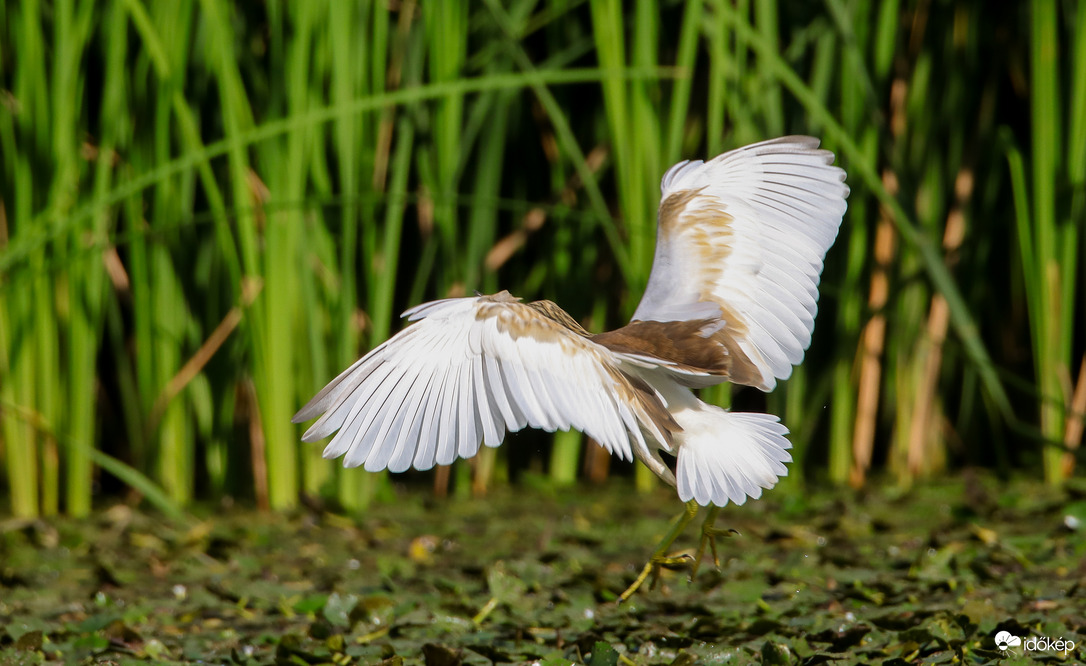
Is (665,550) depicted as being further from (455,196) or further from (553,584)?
(455,196)

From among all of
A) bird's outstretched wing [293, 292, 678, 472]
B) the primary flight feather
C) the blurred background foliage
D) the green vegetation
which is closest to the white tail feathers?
the primary flight feather

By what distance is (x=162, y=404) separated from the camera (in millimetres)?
3064

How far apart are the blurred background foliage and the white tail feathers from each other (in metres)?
0.98

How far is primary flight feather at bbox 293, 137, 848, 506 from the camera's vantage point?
1.68 metres

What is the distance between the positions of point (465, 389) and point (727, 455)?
46cm

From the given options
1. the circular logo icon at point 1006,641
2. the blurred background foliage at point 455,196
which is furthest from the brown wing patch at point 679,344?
the blurred background foliage at point 455,196

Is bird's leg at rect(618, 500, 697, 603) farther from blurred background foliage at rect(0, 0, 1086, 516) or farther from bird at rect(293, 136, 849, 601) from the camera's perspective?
blurred background foliage at rect(0, 0, 1086, 516)

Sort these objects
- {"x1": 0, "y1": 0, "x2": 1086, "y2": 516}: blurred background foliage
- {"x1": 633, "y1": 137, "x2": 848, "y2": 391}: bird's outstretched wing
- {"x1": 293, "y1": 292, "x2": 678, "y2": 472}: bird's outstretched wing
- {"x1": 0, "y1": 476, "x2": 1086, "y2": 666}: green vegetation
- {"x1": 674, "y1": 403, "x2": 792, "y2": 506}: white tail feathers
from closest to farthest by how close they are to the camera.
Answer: {"x1": 293, "y1": 292, "x2": 678, "y2": 472}: bird's outstretched wing
{"x1": 674, "y1": 403, "x2": 792, "y2": 506}: white tail feathers
{"x1": 0, "y1": 476, "x2": 1086, "y2": 666}: green vegetation
{"x1": 633, "y1": 137, "x2": 848, "y2": 391}: bird's outstretched wing
{"x1": 0, "y1": 0, "x2": 1086, "y2": 516}: blurred background foliage

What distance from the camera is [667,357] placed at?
1821mm

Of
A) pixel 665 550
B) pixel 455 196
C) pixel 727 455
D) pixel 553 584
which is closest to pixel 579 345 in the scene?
pixel 727 455

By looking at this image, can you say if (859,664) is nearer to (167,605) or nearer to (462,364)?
(462,364)

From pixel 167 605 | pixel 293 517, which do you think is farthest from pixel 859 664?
pixel 293 517

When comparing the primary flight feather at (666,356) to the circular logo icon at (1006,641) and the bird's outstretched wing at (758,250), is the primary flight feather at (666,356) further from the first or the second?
the circular logo icon at (1006,641)

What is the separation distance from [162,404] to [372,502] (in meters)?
0.67
